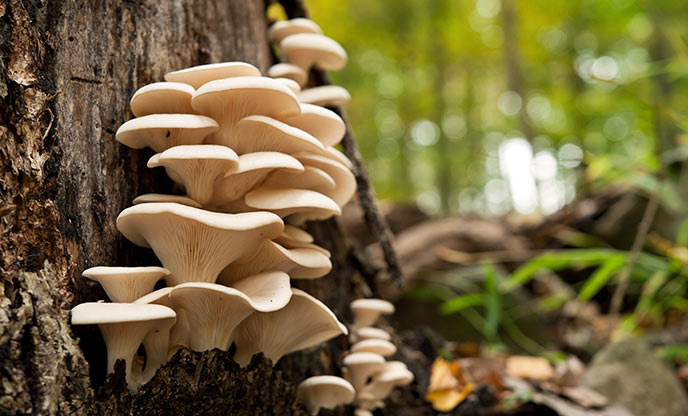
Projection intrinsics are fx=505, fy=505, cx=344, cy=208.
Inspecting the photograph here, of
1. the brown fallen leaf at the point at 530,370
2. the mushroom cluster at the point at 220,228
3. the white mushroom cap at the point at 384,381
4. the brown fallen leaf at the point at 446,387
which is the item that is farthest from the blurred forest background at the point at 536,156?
the mushroom cluster at the point at 220,228

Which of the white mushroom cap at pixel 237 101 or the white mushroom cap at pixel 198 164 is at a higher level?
the white mushroom cap at pixel 237 101

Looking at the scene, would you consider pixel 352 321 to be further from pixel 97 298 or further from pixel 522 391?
pixel 97 298

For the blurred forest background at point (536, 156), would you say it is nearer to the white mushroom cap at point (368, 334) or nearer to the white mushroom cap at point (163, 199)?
the white mushroom cap at point (368, 334)

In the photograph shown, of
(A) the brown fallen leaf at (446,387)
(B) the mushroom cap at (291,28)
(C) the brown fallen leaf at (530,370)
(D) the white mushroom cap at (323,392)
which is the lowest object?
(C) the brown fallen leaf at (530,370)

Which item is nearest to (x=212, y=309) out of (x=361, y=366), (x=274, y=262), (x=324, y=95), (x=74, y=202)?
(x=274, y=262)

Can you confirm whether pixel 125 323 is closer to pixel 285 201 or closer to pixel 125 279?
pixel 125 279

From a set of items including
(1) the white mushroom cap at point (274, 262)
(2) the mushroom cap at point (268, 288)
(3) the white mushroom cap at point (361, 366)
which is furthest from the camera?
(3) the white mushroom cap at point (361, 366)

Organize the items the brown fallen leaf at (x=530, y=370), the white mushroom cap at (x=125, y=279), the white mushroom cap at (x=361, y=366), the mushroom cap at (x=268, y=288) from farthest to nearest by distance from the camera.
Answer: the brown fallen leaf at (x=530, y=370)
the white mushroom cap at (x=361, y=366)
the mushroom cap at (x=268, y=288)
the white mushroom cap at (x=125, y=279)
